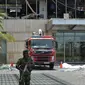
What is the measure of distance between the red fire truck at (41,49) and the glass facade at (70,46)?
11.4m

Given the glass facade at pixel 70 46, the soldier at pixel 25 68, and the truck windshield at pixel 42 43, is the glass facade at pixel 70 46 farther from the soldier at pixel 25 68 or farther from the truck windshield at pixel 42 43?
the soldier at pixel 25 68

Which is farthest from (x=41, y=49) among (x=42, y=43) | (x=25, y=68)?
(x=25, y=68)

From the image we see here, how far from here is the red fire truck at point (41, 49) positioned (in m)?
31.2

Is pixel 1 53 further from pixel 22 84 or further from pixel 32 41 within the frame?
pixel 22 84

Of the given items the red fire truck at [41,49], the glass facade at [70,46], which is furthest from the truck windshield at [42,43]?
the glass facade at [70,46]

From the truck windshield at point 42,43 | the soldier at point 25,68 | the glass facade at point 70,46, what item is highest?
the soldier at point 25,68

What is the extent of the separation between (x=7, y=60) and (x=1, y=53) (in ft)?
3.61

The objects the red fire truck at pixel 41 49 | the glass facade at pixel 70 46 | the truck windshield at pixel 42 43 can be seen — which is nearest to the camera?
the red fire truck at pixel 41 49

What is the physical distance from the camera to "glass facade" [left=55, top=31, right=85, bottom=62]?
43.2 m

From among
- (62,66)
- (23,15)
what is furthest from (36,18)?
(62,66)

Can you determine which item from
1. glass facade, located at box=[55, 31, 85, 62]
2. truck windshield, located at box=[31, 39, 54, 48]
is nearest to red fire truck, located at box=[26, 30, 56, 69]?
truck windshield, located at box=[31, 39, 54, 48]

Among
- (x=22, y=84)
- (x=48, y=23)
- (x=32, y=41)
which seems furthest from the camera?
(x=48, y=23)

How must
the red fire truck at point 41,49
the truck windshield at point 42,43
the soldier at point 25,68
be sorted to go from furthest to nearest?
the truck windshield at point 42,43, the red fire truck at point 41,49, the soldier at point 25,68

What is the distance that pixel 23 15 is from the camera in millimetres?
43844
